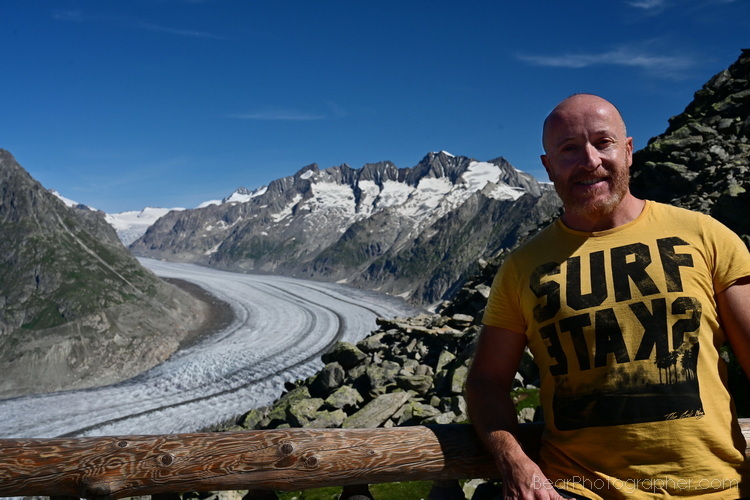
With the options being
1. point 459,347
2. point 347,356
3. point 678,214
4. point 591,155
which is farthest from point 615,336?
point 347,356

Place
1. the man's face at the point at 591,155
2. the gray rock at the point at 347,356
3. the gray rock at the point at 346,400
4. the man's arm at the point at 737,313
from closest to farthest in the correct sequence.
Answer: the man's arm at the point at 737,313
the man's face at the point at 591,155
the gray rock at the point at 346,400
the gray rock at the point at 347,356

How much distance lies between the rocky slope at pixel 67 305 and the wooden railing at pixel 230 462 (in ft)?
239

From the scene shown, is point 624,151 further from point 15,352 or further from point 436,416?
point 15,352

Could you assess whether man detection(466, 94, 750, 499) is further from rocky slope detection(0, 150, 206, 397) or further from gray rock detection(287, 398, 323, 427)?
rocky slope detection(0, 150, 206, 397)

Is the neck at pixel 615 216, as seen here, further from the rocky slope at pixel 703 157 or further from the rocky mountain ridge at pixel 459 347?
the rocky slope at pixel 703 157

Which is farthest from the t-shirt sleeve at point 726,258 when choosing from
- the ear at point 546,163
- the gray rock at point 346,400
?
the gray rock at point 346,400

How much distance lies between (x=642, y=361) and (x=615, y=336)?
21 centimetres

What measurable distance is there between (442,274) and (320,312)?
297 feet

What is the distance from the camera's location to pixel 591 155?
3.52 metres

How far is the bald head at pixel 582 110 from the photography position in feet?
11.6

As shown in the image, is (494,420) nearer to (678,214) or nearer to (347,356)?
(678,214)

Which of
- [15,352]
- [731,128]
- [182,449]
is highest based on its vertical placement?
[731,128]

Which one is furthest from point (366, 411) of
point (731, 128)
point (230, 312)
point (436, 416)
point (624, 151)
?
point (230, 312)

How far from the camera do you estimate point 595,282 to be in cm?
341
